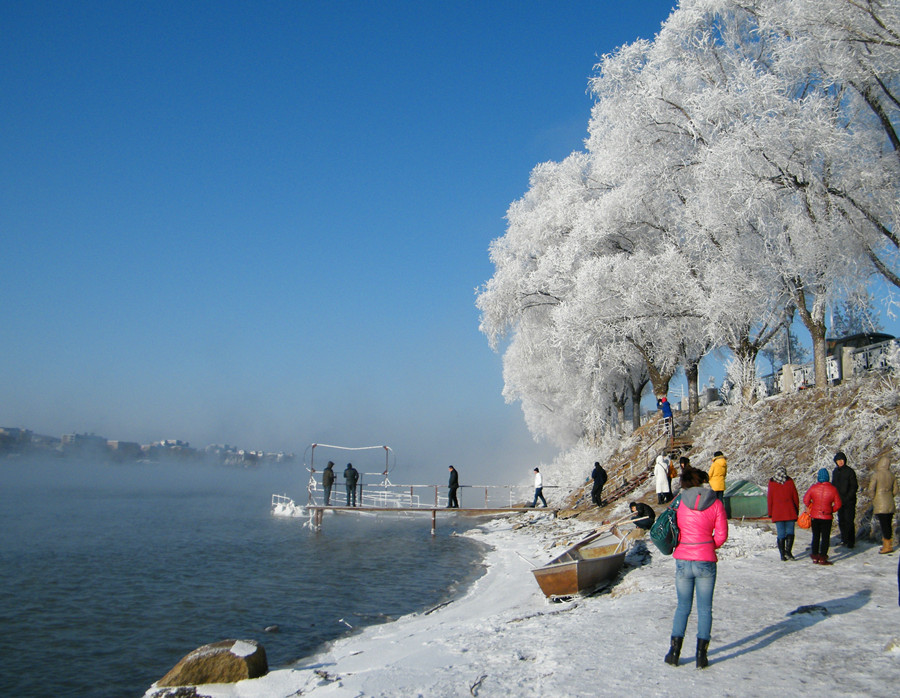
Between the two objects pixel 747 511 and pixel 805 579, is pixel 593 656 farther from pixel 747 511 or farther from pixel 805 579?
pixel 747 511

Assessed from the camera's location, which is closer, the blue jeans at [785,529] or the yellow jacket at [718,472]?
the blue jeans at [785,529]

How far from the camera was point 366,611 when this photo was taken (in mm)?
14852

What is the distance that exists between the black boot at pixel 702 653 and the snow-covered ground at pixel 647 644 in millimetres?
76

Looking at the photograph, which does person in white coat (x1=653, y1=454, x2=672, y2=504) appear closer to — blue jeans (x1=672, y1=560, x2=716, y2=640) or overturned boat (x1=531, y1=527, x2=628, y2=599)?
overturned boat (x1=531, y1=527, x2=628, y2=599)

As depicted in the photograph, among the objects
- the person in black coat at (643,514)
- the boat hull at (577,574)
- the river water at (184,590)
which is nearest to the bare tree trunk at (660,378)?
the river water at (184,590)

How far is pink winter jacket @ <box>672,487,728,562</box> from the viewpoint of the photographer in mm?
6668

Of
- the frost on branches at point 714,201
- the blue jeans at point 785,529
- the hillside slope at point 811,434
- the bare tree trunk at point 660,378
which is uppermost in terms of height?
the frost on branches at point 714,201

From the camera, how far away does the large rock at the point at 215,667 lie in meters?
8.82

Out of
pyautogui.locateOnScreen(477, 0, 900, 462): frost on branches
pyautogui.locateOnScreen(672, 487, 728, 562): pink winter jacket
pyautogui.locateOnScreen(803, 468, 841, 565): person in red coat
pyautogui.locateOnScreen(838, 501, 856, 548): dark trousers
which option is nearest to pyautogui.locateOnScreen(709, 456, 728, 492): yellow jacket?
pyautogui.locateOnScreen(838, 501, 856, 548): dark trousers

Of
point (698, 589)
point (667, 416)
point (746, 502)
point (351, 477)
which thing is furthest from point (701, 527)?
point (351, 477)

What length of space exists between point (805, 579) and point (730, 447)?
11.7 meters

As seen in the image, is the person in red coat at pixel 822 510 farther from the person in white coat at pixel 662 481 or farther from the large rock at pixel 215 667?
the large rock at pixel 215 667

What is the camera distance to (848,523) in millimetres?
11820

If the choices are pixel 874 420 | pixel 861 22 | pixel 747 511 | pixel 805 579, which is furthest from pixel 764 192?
pixel 805 579
